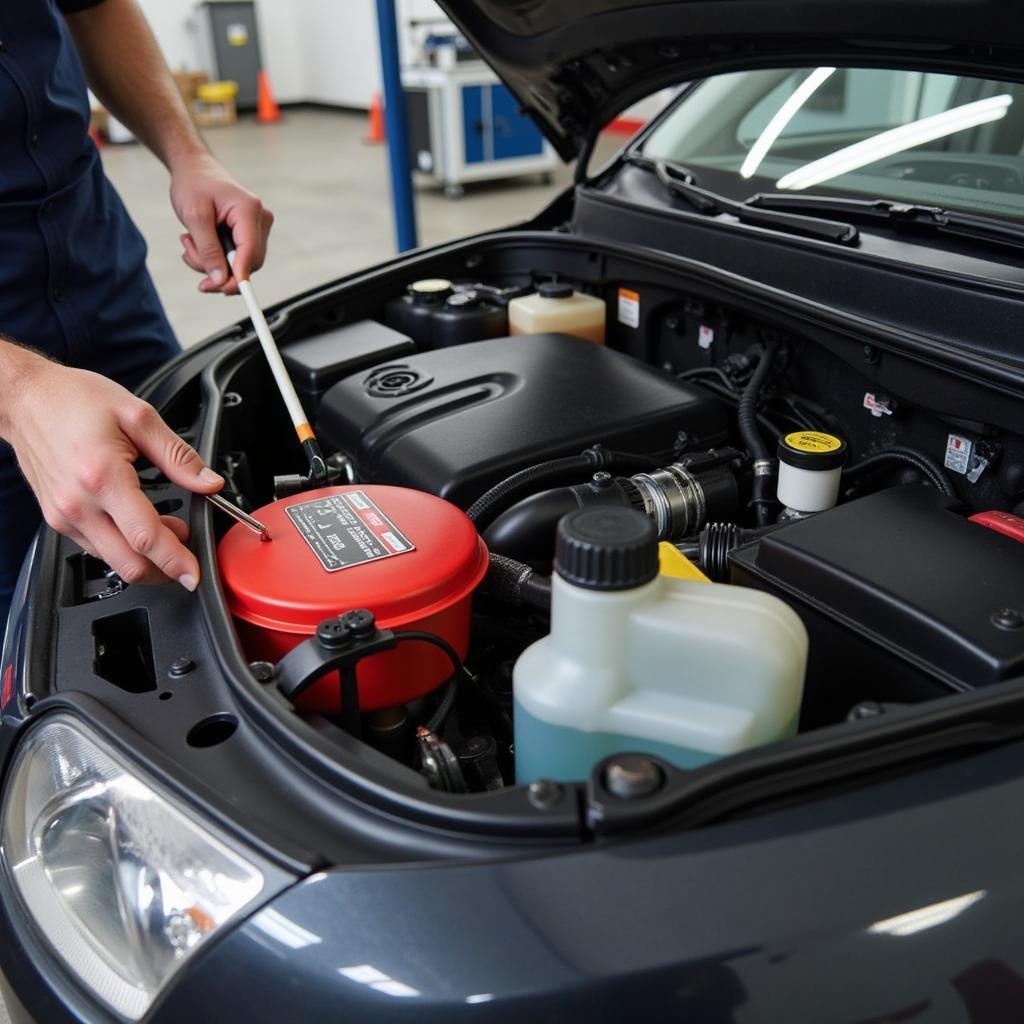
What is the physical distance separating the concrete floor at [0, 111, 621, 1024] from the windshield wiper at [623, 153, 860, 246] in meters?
2.85

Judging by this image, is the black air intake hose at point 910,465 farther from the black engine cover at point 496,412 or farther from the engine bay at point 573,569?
the black engine cover at point 496,412

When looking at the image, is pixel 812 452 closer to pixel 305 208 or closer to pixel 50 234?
pixel 50 234

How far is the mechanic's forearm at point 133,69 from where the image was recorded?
5.21ft

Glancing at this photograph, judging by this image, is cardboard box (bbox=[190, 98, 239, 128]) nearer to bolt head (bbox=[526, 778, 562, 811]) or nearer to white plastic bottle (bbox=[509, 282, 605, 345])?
white plastic bottle (bbox=[509, 282, 605, 345])

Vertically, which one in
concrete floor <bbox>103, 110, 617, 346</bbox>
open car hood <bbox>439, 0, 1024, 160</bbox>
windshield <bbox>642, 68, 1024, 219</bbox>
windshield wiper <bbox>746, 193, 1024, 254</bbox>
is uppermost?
open car hood <bbox>439, 0, 1024, 160</bbox>

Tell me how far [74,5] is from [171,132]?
265 mm

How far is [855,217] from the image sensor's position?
129cm

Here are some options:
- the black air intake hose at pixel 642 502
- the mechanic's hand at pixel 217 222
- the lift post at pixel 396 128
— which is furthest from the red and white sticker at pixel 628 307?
the lift post at pixel 396 128

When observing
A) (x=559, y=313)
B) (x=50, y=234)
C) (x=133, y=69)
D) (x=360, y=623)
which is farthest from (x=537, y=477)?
(x=133, y=69)

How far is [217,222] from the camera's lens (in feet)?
4.74

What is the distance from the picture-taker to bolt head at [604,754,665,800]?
0.59 meters

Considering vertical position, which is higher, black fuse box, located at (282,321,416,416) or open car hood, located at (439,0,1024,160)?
open car hood, located at (439,0,1024,160)

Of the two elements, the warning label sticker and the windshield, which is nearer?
the warning label sticker

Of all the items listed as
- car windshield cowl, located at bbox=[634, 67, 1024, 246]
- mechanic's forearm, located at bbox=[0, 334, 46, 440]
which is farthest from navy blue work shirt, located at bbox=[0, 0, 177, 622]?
car windshield cowl, located at bbox=[634, 67, 1024, 246]
